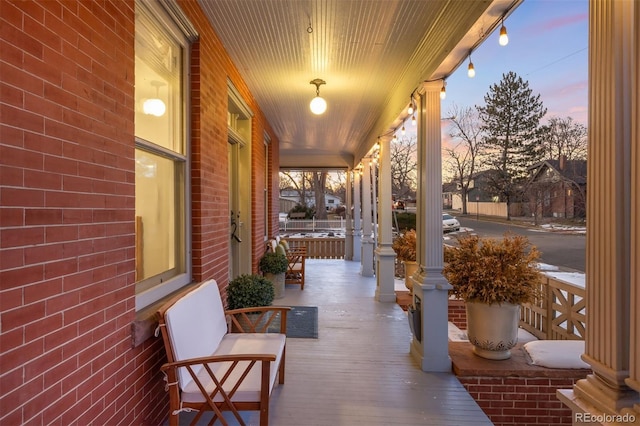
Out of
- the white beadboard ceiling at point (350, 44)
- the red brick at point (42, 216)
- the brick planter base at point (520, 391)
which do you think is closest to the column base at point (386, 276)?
the white beadboard ceiling at point (350, 44)

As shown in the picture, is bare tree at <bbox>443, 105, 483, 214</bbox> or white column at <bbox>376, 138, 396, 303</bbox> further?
bare tree at <bbox>443, 105, 483, 214</bbox>

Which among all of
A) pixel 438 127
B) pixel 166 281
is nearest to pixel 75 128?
pixel 166 281

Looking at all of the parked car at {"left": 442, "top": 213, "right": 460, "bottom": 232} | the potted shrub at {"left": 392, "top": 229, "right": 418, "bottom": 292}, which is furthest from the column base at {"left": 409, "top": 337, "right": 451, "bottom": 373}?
the parked car at {"left": 442, "top": 213, "right": 460, "bottom": 232}

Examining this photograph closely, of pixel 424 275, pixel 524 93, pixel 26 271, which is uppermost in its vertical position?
pixel 524 93

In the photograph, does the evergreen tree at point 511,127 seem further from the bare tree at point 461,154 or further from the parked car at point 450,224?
the parked car at point 450,224

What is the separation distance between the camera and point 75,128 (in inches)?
57.9

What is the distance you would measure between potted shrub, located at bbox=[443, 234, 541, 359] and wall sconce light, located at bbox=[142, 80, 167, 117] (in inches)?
109

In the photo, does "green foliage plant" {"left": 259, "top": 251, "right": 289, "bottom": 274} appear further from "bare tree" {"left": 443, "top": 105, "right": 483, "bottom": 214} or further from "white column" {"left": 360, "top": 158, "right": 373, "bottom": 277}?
"bare tree" {"left": 443, "top": 105, "right": 483, "bottom": 214}

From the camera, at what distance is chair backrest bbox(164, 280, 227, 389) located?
6.50 ft

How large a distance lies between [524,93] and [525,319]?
65.6ft

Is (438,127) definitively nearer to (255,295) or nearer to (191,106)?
(191,106)

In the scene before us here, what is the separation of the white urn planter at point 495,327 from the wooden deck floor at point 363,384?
0.43 meters

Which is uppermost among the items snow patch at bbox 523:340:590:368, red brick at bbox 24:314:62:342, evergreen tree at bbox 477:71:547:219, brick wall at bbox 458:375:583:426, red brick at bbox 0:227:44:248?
evergreen tree at bbox 477:71:547:219

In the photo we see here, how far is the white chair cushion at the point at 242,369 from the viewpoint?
197cm
